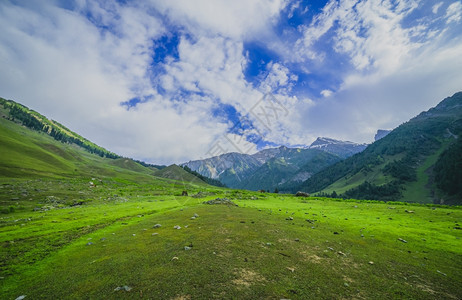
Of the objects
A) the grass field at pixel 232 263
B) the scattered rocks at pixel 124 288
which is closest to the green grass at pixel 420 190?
the grass field at pixel 232 263

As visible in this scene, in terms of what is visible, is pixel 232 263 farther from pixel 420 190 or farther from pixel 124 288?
pixel 420 190

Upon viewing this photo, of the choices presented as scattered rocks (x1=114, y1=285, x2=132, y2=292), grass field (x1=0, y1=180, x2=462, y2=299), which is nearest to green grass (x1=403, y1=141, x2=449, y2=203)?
grass field (x1=0, y1=180, x2=462, y2=299)

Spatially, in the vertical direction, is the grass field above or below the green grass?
below

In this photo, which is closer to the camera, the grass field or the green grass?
the grass field

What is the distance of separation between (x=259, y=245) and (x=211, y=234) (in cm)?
326

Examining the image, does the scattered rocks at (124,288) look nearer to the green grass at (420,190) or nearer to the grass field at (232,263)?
the grass field at (232,263)

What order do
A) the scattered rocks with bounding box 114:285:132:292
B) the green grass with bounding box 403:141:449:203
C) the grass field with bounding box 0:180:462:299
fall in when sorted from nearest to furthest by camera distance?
the scattered rocks with bounding box 114:285:132:292
the grass field with bounding box 0:180:462:299
the green grass with bounding box 403:141:449:203

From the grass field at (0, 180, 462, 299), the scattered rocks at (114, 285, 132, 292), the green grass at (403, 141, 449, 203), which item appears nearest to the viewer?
the scattered rocks at (114, 285, 132, 292)

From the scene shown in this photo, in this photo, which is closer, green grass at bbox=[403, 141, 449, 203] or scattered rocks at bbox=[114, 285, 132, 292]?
scattered rocks at bbox=[114, 285, 132, 292]

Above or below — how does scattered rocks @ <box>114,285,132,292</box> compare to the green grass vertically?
below

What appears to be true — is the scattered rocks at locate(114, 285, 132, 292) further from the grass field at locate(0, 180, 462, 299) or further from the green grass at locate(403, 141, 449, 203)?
the green grass at locate(403, 141, 449, 203)

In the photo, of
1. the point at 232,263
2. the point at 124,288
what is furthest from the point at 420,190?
the point at 124,288

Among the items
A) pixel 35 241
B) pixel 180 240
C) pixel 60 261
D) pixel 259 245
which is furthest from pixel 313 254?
pixel 35 241

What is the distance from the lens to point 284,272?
288 inches
